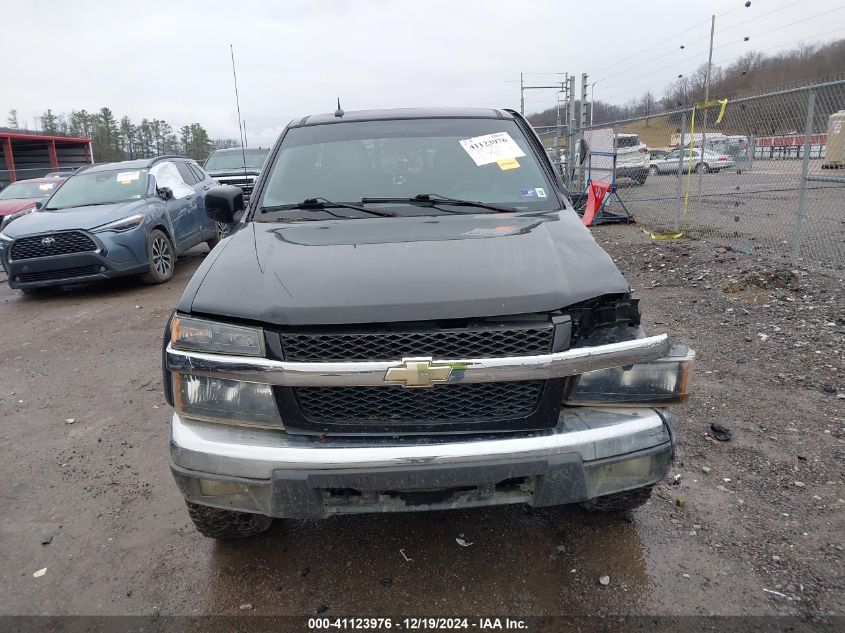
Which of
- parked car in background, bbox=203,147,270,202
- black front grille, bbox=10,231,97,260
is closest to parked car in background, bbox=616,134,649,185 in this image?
parked car in background, bbox=203,147,270,202

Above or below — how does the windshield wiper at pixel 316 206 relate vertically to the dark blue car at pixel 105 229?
above

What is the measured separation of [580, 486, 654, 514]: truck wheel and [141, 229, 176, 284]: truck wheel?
7298 millimetres

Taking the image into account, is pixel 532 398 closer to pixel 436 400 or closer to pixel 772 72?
pixel 436 400

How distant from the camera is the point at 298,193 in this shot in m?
3.23

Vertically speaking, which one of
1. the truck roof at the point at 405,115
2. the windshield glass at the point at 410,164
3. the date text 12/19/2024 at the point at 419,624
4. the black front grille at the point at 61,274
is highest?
the truck roof at the point at 405,115

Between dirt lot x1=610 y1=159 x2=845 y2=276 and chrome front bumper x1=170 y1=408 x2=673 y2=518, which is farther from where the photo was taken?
dirt lot x1=610 y1=159 x2=845 y2=276

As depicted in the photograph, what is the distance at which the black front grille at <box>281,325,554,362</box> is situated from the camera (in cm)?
201

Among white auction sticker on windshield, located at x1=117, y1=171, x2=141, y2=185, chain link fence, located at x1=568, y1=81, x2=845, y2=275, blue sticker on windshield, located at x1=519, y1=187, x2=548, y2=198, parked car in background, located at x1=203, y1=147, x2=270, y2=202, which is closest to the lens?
blue sticker on windshield, located at x1=519, y1=187, x2=548, y2=198

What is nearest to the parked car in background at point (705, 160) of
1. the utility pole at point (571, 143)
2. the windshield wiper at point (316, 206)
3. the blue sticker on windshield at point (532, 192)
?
the utility pole at point (571, 143)

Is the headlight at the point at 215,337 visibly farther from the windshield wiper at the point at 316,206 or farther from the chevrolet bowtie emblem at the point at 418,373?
the windshield wiper at the point at 316,206

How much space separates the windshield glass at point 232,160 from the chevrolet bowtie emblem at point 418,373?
42.9ft

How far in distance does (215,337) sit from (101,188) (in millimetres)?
7847

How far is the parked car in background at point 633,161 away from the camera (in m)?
13.4

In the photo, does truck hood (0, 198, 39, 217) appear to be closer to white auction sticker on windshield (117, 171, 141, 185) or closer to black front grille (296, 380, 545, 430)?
white auction sticker on windshield (117, 171, 141, 185)
